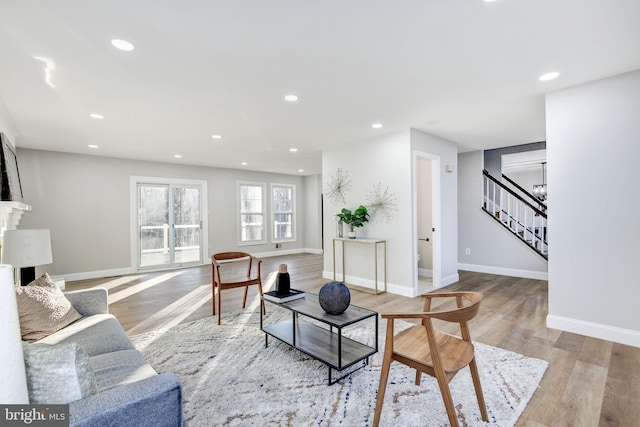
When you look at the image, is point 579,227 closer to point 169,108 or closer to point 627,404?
point 627,404

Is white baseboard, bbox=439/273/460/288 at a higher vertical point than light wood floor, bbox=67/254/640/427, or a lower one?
higher

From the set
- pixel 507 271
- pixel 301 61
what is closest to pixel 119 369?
pixel 301 61

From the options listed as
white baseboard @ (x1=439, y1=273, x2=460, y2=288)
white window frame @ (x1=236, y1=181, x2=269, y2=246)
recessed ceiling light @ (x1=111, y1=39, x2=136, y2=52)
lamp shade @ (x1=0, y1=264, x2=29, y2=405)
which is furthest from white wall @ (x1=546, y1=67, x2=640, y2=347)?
white window frame @ (x1=236, y1=181, x2=269, y2=246)

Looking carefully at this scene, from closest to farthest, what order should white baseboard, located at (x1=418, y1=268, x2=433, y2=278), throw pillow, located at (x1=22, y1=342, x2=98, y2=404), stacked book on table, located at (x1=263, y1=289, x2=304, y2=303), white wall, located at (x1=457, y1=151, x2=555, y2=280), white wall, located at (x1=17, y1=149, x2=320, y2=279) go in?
throw pillow, located at (x1=22, y1=342, x2=98, y2=404)
stacked book on table, located at (x1=263, y1=289, x2=304, y2=303)
white wall, located at (x1=17, y1=149, x2=320, y2=279)
white wall, located at (x1=457, y1=151, x2=555, y2=280)
white baseboard, located at (x1=418, y1=268, x2=433, y2=278)

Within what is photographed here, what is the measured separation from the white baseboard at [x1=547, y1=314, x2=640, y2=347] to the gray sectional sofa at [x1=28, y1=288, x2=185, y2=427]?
137 inches

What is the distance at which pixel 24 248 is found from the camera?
2723mm

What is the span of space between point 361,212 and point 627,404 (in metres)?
3.34

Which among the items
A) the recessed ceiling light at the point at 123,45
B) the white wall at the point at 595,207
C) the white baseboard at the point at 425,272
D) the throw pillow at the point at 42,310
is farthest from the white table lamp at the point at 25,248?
the white baseboard at the point at 425,272

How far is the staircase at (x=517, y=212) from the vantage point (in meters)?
5.51

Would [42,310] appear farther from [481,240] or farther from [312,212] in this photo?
[312,212]

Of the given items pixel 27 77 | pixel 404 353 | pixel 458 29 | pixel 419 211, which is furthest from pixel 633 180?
pixel 27 77

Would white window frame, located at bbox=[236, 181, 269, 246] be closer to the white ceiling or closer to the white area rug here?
the white ceiling

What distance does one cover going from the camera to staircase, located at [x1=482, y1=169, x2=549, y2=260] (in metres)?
5.51

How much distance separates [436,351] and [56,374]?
1.52 metres
